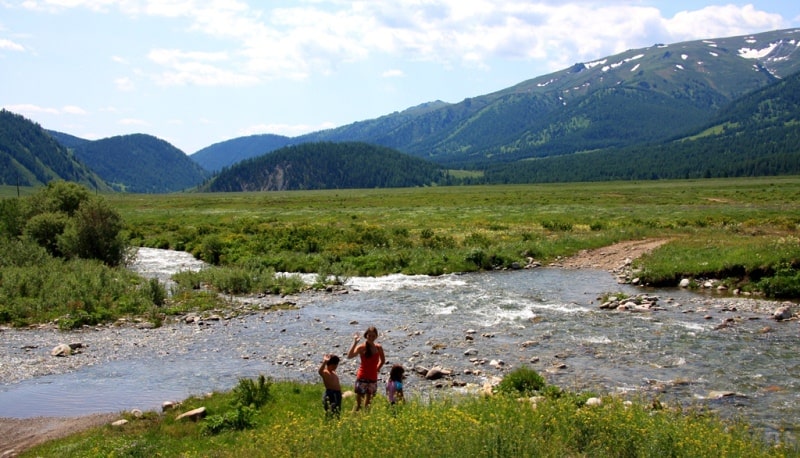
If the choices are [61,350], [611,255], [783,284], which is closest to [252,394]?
[61,350]

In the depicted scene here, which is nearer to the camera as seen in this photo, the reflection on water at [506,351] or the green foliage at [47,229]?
the reflection on water at [506,351]

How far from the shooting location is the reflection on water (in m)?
15.4

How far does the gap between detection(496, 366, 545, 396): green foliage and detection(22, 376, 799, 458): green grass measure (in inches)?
49.0

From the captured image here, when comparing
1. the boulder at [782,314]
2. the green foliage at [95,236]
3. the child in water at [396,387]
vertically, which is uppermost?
the green foliage at [95,236]

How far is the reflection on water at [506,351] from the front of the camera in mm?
15352

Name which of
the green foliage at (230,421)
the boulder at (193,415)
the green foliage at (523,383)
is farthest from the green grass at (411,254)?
the green foliage at (523,383)

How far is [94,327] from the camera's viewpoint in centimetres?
2409

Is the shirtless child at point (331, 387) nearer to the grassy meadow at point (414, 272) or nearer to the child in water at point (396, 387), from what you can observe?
the grassy meadow at point (414, 272)

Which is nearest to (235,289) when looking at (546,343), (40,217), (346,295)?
(346,295)

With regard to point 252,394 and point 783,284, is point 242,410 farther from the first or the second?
point 783,284

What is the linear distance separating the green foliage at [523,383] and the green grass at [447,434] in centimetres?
124

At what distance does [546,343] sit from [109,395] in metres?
13.9

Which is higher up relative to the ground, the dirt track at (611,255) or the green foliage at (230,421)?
the green foliage at (230,421)

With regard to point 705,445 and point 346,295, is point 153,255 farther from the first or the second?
point 705,445
